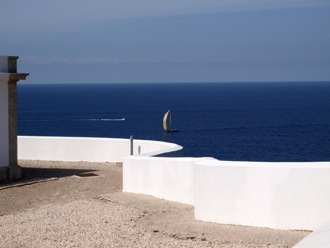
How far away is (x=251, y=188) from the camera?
327 inches

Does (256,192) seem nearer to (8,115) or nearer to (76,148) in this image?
(8,115)

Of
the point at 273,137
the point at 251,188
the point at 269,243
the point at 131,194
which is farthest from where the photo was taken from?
the point at 273,137

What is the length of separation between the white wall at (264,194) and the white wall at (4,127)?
830 cm

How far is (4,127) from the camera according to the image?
49.1ft

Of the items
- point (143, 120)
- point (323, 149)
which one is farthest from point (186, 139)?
point (143, 120)

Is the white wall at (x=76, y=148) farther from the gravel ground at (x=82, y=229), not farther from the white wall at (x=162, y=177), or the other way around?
the gravel ground at (x=82, y=229)

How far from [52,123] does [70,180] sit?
321ft

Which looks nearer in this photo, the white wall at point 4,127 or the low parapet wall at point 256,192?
the low parapet wall at point 256,192

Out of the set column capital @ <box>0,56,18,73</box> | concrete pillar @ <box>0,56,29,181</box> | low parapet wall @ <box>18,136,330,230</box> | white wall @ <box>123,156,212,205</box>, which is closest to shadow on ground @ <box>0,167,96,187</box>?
concrete pillar @ <box>0,56,29,181</box>

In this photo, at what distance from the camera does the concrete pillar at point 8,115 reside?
48.5 ft

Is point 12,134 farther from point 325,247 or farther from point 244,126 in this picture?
point 244,126

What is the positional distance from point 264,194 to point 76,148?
1150cm

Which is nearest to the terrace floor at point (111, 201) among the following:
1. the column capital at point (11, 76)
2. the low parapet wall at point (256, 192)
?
the low parapet wall at point (256, 192)

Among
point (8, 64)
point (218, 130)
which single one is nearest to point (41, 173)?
point (8, 64)
